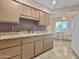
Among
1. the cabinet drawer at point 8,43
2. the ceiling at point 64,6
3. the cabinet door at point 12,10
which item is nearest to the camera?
the cabinet drawer at point 8,43

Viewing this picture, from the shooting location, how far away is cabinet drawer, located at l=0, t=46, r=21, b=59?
7.58ft

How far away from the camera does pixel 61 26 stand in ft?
30.3

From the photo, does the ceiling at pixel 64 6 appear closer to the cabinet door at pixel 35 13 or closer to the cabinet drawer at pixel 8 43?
the cabinet door at pixel 35 13

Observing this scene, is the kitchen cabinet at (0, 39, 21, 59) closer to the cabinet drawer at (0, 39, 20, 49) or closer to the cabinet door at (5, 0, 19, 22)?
the cabinet drawer at (0, 39, 20, 49)

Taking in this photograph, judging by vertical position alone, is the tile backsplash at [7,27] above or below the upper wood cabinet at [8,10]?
below

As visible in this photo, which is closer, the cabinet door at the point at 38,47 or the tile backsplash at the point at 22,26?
the tile backsplash at the point at 22,26

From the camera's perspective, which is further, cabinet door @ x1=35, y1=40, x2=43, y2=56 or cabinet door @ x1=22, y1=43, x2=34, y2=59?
cabinet door @ x1=35, y1=40, x2=43, y2=56

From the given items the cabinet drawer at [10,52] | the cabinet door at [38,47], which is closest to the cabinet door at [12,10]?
the cabinet drawer at [10,52]

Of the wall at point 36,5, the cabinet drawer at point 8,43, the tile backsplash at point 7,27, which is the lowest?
the cabinet drawer at point 8,43

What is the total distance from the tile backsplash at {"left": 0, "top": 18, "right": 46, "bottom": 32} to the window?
13.4ft

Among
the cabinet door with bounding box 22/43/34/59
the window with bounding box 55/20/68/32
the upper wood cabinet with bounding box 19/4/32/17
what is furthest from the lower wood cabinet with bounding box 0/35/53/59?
the window with bounding box 55/20/68/32

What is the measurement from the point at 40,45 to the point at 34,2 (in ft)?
6.76

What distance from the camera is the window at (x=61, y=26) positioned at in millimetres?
8969

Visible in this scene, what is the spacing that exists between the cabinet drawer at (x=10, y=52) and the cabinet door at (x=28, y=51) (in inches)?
10.3
